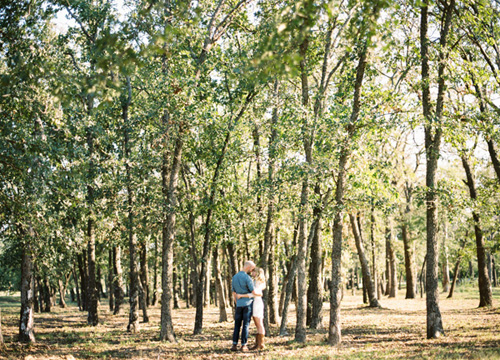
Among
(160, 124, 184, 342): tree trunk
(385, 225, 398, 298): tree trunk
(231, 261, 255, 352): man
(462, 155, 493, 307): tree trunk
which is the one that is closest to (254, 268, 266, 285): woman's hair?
(231, 261, 255, 352): man

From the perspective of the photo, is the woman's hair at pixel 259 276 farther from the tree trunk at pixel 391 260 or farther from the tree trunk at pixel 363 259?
the tree trunk at pixel 391 260

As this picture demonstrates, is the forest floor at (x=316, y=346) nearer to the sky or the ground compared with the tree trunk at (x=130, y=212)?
nearer to the ground

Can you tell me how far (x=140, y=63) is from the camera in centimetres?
616

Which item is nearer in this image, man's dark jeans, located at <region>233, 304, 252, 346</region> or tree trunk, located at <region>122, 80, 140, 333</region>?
man's dark jeans, located at <region>233, 304, 252, 346</region>

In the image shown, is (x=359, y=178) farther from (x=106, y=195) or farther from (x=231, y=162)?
(x=106, y=195)

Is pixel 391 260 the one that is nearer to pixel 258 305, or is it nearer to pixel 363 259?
pixel 363 259

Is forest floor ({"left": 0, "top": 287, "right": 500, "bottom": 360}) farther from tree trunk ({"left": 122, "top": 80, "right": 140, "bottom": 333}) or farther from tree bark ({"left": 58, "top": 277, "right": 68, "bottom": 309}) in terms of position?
tree bark ({"left": 58, "top": 277, "right": 68, "bottom": 309})

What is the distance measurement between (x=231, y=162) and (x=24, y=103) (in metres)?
7.75

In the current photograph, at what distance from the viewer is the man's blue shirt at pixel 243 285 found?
37.0 ft

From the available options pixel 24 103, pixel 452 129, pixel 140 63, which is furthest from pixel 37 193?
pixel 452 129

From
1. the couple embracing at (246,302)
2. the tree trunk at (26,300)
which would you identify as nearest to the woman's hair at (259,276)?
the couple embracing at (246,302)

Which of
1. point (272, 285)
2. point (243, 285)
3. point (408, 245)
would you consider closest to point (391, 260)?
point (408, 245)

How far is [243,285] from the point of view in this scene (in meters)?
11.3

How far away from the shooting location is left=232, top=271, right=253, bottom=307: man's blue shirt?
11.3m
